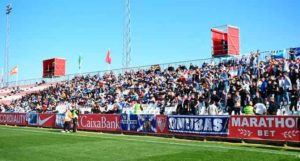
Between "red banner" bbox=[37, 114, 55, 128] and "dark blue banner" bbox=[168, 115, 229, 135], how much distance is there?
513 inches

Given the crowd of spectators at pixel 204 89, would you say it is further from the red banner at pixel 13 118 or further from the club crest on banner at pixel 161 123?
the red banner at pixel 13 118

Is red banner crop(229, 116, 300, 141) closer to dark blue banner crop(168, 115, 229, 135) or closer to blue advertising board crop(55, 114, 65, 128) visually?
dark blue banner crop(168, 115, 229, 135)

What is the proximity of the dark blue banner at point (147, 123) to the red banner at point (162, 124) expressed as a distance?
1.03 feet

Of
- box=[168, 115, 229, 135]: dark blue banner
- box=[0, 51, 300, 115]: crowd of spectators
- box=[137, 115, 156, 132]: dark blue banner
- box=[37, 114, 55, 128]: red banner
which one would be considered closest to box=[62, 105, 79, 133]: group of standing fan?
box=[0, 51, 300, 115]: crowd of spectators

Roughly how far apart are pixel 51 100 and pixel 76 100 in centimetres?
561

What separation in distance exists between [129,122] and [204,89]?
5.37 m

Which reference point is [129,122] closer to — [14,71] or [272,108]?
[272,108]

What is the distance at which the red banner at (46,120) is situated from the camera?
95.6 feet

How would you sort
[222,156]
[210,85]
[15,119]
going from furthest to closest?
[15,119]
[210,85]
[222,156]

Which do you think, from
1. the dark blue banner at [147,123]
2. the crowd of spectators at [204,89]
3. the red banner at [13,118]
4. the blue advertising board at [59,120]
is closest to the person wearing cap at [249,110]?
the crowd of spectators at [204,89]

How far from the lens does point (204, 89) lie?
23.4m

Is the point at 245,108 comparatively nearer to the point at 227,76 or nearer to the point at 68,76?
the point at 227,76

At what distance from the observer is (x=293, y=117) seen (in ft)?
47.1

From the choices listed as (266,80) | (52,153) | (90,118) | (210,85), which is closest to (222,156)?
(52,153)
